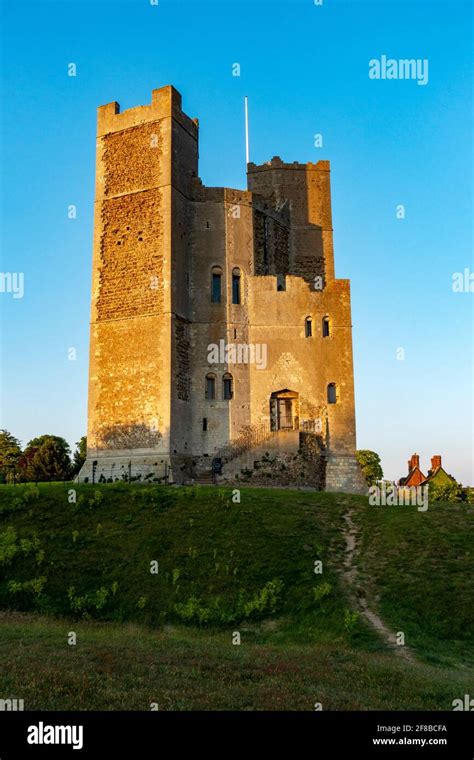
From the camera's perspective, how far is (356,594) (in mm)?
21453

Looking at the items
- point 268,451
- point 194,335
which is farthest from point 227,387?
point 268,451

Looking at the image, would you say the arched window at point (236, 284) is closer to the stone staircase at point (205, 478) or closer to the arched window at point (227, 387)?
the arched window at point (227, 387)

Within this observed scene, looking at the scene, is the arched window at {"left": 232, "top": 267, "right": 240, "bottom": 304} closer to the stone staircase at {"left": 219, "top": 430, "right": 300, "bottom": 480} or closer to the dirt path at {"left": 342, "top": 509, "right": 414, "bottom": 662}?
the stone staircase at {"left": 219, "top": 430, "right": 300, "bottom": 480}

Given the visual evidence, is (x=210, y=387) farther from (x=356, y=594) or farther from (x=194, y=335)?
(x=356, y=594)

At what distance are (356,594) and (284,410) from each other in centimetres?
2040

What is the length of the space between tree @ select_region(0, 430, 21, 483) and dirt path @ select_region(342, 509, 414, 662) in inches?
1702

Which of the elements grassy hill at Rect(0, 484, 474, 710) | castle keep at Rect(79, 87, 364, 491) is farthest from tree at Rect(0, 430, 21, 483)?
grassy hill at Rect(0, 484, 474, 710)

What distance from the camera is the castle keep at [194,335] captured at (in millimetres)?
Answer: 38562

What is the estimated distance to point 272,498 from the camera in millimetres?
30562

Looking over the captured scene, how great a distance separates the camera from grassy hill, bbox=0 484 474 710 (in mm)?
12797

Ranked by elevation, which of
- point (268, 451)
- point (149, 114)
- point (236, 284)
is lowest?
point (268, 451)

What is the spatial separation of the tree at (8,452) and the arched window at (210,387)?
2965 cm
